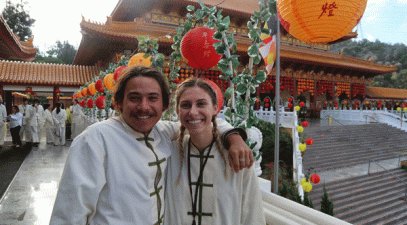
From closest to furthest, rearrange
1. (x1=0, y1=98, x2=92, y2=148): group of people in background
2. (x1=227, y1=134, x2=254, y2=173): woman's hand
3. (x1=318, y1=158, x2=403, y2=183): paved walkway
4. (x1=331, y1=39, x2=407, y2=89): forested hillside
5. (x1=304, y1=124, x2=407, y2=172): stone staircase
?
1. (x1=227, y1=134, x2=254, y2=173): woman's hand
2. (x1=318, y1=158, x2=403, y2=183): paved walkway
3. (x1=0, y1=98, x2=92, y2=148): group of people in background
4. (x1=304, y1=124, x2=407, y2=172): stone staircase
5. (x1=331, y1=39, x2=407, y2=89): forested hillside

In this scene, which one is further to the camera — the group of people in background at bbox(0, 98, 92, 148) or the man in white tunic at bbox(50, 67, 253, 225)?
the group of people in background at bbox(0, 98, 92, 148)

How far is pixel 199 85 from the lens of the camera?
4.42ft

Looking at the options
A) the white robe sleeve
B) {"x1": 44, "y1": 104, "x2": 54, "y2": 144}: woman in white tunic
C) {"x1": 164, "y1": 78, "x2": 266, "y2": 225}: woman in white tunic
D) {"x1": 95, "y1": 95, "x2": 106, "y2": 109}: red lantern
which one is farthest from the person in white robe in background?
the white robe sleeve

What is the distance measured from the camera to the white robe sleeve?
964mm

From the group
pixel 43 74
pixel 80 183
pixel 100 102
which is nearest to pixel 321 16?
pixel 80 183

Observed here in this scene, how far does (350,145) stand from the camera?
11039 mm

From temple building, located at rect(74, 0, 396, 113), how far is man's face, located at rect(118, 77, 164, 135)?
349 inches

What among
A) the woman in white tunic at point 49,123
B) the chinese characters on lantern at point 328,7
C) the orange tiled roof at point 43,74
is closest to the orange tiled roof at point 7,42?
the woman in white tunic at point 49,123

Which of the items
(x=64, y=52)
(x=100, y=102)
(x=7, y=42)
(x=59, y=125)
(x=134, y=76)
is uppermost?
(x=64, y=52)

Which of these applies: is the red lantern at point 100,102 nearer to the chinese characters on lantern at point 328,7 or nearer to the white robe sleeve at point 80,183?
the chinese characters on lantern at point 328,7

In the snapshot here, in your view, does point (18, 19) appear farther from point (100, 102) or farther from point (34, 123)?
point (100, 102)

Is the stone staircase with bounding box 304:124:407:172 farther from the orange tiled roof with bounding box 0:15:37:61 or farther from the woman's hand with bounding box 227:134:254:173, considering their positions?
the orange tiled roof with bounding box 0:15:37:61

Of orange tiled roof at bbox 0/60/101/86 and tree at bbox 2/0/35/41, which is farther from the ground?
tree at bbox 2/0/35/41

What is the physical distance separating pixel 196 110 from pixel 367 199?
8.50m
